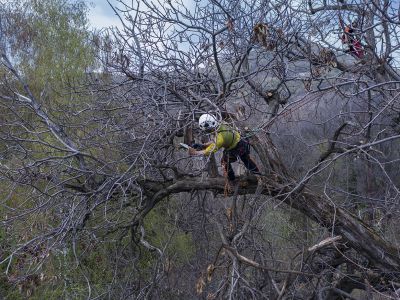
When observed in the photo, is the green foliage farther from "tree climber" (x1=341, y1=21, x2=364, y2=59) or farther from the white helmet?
the white helmet

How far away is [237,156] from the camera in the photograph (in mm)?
6891

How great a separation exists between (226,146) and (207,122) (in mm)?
470

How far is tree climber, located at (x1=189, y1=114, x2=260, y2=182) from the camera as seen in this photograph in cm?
609

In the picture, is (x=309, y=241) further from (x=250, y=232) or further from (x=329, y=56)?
(x=329, y=56)

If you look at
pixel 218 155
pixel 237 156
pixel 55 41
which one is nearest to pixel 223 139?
pixel 237 156

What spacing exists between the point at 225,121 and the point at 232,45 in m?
1.33

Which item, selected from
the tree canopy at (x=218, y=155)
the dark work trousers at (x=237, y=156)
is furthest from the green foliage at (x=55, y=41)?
the dark work trousers at (x=237, y=156)

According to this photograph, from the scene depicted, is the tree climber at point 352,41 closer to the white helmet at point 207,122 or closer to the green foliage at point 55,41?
the white helmet at point 207,122

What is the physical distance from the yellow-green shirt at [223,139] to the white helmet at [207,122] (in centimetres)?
6

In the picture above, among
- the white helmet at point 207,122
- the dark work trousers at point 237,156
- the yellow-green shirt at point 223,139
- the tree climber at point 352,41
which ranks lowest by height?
the dark work trousers at point 237,156

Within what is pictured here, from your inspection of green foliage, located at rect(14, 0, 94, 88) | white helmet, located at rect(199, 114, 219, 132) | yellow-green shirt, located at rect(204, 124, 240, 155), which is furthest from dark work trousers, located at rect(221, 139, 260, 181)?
green foliage, located at rect(14, 0, 94, 88)

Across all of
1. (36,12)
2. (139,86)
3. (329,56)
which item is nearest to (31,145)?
(139,86)

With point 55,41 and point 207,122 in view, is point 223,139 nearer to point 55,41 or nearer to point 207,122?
point 207,122

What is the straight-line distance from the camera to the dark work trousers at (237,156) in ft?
22.5
